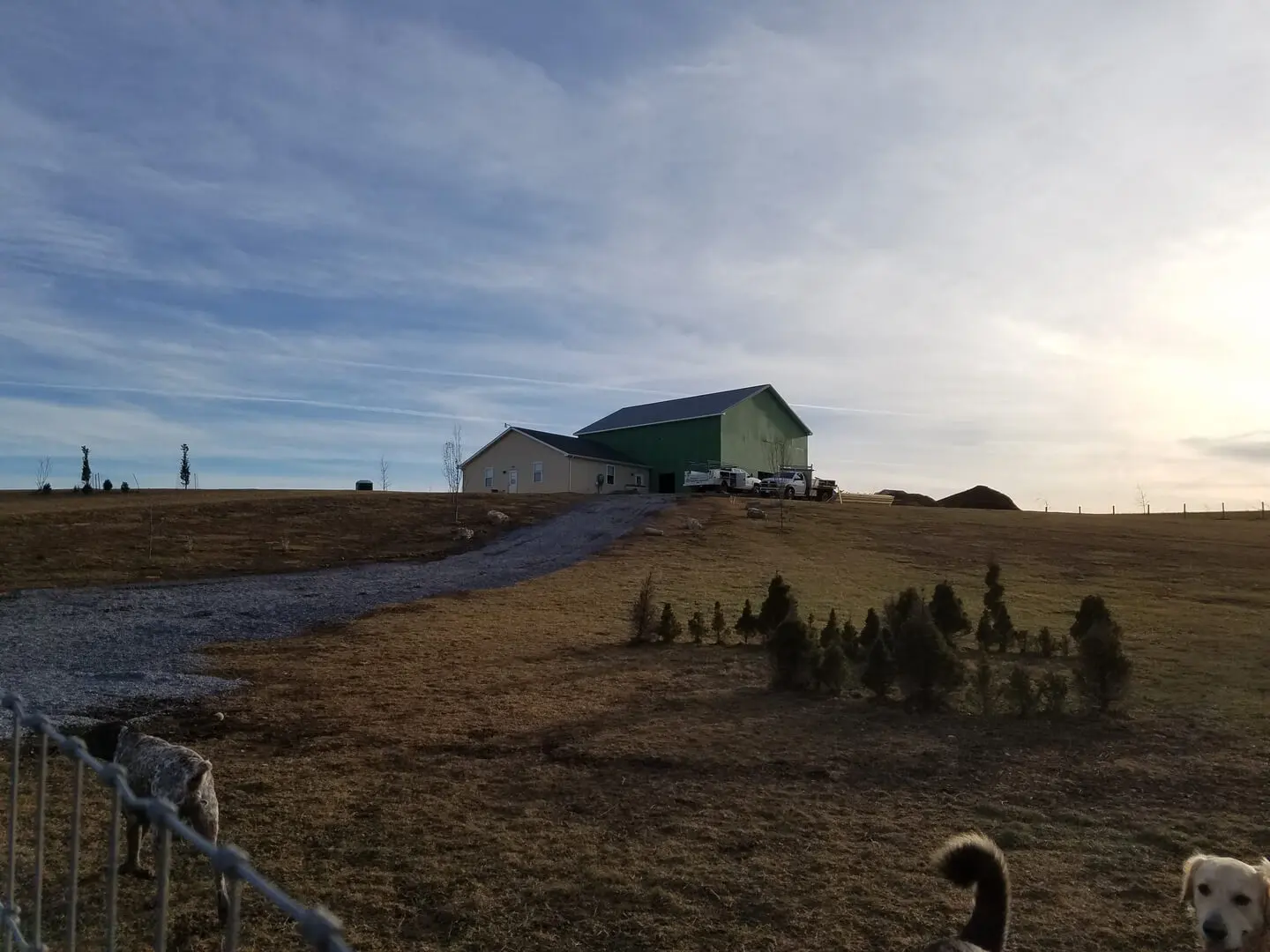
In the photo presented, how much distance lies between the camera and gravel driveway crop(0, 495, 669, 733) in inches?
425

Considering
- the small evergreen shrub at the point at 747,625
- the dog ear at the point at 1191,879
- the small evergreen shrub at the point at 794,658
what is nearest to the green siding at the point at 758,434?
the small evergreen shrub at the point at 747,625

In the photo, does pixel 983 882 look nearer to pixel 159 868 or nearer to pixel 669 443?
pixel 159 868

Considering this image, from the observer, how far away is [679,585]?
1956 centimetres

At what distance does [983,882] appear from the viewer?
3805mm

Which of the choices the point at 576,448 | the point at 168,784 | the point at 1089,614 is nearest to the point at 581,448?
→ the point at 576,448

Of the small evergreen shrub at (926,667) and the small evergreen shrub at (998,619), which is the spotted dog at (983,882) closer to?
the small evergreen shrub at (926,667)

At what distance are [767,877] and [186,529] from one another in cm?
2835

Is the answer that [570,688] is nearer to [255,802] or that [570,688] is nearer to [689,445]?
[255,802]

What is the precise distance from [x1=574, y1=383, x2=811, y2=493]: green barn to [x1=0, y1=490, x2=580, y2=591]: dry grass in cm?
1065

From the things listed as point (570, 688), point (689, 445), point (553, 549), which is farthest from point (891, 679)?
point (689, 445)

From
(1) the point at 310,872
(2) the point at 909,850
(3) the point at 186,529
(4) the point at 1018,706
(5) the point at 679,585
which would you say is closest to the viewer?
(1) the point at 310,872

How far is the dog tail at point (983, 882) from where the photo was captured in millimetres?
3727

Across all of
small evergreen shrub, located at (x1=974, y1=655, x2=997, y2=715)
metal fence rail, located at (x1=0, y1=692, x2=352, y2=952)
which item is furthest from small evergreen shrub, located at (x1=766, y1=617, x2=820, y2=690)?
metal fence rail, located at (x1=0, y1=692, x2=352, y2=952)

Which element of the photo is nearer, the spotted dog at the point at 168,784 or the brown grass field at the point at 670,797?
the brown grass field at the point at 670,797
